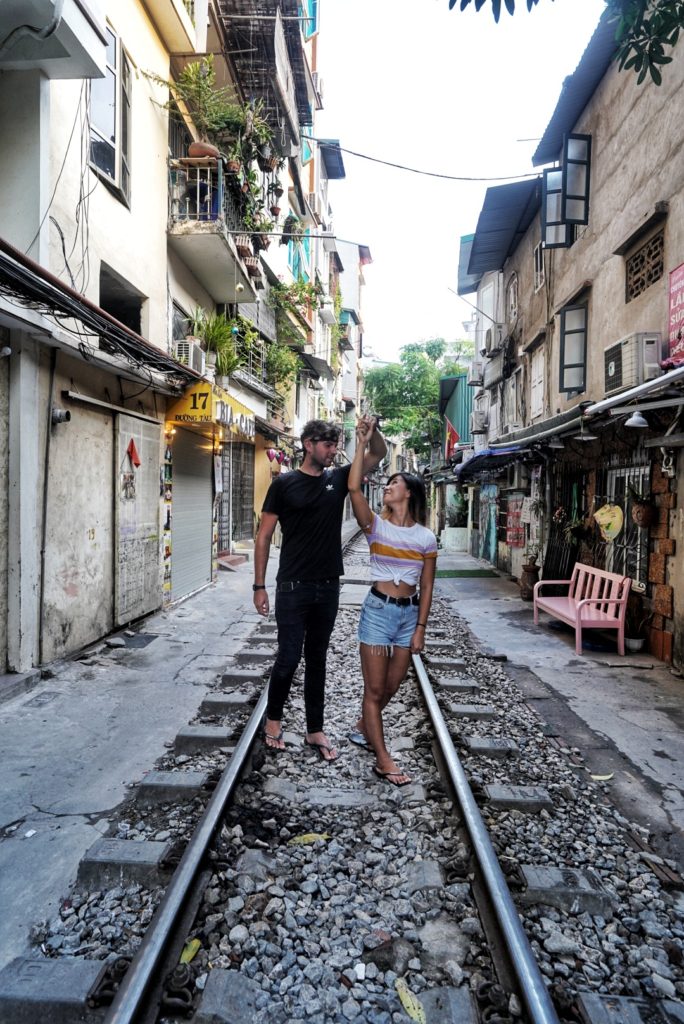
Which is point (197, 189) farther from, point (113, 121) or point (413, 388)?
point (413, 388)

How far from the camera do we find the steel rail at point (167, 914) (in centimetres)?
190

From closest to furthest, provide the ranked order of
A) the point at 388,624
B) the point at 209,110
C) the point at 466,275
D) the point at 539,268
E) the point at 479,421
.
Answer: the point at 388,624 < the point at 209,110 < the point at 539,268 < the point at 479,421 < the point at 466,275

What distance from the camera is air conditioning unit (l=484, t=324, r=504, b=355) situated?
16906mm

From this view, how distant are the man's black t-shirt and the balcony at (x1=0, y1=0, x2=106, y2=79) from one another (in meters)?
4.26

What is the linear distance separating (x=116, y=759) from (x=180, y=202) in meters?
9.10

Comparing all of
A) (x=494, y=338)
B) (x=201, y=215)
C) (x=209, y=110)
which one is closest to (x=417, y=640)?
(x=201, y=215)

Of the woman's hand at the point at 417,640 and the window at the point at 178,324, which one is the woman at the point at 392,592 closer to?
the woman's hand at the point at 417,640

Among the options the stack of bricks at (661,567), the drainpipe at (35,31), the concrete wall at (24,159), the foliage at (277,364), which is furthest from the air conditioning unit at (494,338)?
the drainpipe at (35,31)

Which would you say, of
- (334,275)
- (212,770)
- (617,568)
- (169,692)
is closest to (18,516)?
(169,692)

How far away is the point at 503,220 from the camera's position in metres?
14.4

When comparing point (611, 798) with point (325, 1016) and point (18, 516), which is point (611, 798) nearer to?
point (325, 1016)

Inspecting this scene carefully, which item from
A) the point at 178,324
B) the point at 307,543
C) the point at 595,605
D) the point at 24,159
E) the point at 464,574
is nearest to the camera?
the point at 307,543

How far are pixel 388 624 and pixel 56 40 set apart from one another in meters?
5.66

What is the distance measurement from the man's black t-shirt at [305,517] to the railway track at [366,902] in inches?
47.4
